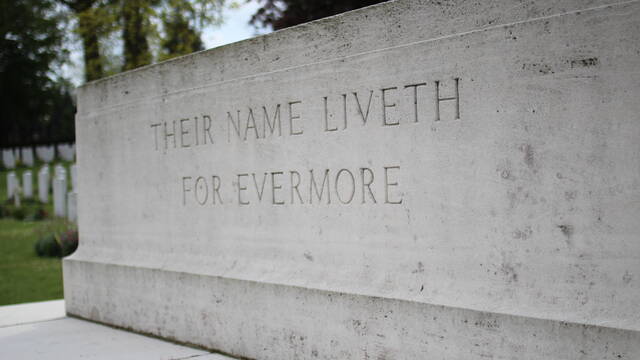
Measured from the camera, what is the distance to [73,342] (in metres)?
5.21

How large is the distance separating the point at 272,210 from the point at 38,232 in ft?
33.8

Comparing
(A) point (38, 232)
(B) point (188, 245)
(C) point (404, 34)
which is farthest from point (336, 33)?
(A) point (38, 232)

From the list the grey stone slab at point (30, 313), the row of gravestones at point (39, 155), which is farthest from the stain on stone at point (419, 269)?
the row of gravestones at point (39, 155)

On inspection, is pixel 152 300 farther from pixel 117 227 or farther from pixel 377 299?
pixel 377 299

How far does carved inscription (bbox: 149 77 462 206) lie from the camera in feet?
11.5

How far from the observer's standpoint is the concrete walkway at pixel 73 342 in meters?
4.73

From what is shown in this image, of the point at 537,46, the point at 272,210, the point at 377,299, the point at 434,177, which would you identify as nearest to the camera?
the point at 537,46

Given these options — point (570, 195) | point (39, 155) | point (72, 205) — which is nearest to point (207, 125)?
point (570, 195)

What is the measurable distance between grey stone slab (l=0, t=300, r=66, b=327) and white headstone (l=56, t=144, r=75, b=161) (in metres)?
25.5

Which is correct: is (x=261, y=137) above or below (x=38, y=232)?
above

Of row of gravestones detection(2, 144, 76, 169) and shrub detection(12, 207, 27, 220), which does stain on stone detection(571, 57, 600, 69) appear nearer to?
shrub detection(12, 207, 27, 220)

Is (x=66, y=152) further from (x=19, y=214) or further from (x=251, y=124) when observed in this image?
(x=251, y=124)

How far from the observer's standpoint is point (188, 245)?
5.18 meters

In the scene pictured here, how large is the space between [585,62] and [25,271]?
9.38 meters
